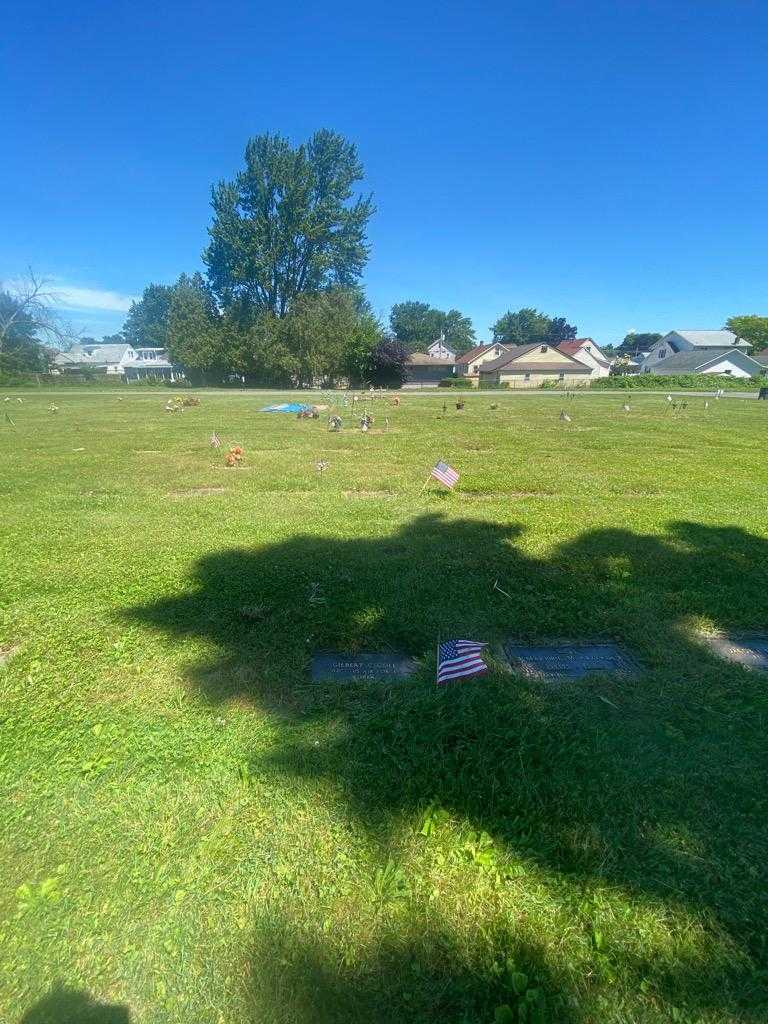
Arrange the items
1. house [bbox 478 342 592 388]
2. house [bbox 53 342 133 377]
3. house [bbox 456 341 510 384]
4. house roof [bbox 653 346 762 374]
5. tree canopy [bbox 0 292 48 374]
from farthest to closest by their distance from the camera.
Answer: house [bbox 53 342 133 377] < house [bbox 456 341 510 384] < house [bbox 478 342 592 388] < house roof [bbox 653 346 762 374] < tree canopy [bbox 0 292 48 374]

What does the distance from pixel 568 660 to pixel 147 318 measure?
142 m

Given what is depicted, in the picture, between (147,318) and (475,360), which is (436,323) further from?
(147,318)

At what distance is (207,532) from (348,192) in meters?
55.2

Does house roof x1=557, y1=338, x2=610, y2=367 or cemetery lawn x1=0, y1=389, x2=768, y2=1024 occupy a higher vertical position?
house roof x1=557, y1=338, x2=610, y2=367

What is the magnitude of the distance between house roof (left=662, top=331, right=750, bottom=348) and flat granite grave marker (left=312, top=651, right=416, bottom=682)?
265 feet

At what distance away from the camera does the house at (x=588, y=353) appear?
212 ft

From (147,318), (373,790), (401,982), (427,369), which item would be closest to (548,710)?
(373,790)

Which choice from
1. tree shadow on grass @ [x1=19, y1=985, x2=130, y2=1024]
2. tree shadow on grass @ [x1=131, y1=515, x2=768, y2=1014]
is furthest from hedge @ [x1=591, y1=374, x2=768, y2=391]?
tree shadow on grass @ [x1=19, y1=985, x2=130, y2=1024]

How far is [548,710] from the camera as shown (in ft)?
9.39

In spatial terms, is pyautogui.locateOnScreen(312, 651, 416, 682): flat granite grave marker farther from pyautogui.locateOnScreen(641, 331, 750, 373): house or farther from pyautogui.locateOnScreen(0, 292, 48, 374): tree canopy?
pyautogui.locateOnScreen(641, 331, 750, 373): house

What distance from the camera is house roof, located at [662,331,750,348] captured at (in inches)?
2673

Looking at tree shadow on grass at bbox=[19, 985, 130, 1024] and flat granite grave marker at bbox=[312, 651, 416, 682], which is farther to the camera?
flat granite grave marker at bbox=[312, 651, 416, 682]

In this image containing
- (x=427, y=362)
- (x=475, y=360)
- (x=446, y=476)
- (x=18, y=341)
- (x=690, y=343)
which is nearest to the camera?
(x=446, y=476)

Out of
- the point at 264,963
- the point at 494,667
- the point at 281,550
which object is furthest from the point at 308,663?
the point at 281,550
